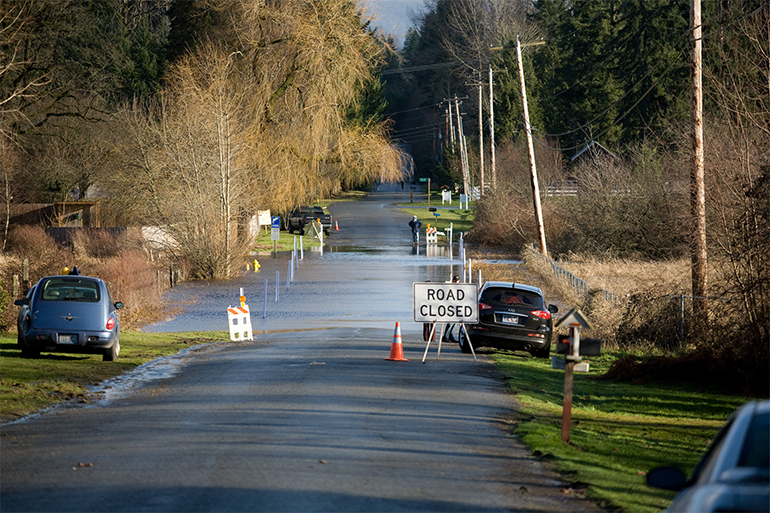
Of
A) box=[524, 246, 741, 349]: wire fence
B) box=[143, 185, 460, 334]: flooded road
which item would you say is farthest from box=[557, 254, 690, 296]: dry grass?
box=[143, 185, 460, 334]: flooded road

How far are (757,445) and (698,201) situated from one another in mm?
15900

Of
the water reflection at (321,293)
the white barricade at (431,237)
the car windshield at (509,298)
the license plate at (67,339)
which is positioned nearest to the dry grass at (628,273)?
the car windshield at (509,298)

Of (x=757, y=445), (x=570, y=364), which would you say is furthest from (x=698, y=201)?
(x=757, y=445)

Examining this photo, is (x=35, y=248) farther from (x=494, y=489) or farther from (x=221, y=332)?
(x=494, y=489)

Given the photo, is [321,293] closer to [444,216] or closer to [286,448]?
[286,448]

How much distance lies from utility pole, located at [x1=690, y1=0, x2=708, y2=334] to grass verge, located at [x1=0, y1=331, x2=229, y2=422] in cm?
1171

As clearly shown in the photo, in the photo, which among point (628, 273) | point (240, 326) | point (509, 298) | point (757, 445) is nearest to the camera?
point (757, 445)

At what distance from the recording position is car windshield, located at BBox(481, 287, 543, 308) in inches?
776

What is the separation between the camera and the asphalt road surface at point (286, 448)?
7699 millimetres

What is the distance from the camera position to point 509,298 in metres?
19.8

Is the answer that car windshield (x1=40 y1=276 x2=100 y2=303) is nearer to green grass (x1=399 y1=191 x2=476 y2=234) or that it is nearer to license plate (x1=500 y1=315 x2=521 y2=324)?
license plate (x1=500 y1=315 x2=521 y2=324)

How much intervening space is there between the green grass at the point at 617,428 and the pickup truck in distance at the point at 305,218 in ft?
156

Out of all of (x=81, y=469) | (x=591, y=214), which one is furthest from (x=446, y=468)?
(x=591, y=214)

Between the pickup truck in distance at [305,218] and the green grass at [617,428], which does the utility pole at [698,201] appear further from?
the pickup truck in distance at [305,218]
